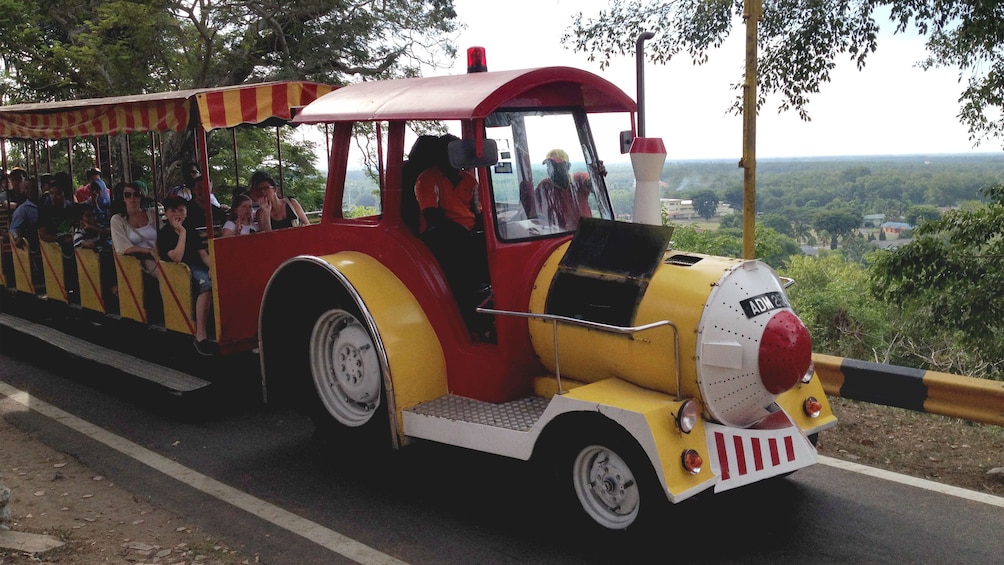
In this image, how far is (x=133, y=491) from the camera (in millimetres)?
5301

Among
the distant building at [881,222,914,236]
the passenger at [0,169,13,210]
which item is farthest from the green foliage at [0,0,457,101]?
the distant building at [881,222,914,236]

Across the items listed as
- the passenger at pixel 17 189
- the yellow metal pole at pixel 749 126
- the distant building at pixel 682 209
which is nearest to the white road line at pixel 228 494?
the distant building at pixel 682 209

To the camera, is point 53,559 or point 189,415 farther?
point 189,415

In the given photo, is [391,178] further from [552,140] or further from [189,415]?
[189,415]

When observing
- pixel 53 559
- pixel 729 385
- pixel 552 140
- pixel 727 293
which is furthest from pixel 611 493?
pixel 53 559

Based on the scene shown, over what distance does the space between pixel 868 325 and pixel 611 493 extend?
12.8 metres

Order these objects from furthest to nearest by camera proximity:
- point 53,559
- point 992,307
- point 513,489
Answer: point 992,307 < point 513,489 < point 53,559

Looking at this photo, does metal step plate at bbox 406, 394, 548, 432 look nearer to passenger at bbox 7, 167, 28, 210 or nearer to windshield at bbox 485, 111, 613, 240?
Answer: windshield at bbox 485, 111, 613, 240

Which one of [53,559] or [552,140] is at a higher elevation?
[552,140]

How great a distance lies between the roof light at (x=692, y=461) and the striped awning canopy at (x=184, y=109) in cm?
390

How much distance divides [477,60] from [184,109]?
231cm

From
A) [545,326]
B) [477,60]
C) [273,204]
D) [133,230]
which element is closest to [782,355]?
[545,326]

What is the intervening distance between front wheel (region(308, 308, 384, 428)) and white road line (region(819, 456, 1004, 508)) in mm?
2746

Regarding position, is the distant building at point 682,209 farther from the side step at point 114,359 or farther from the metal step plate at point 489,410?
the side step at point 114,359
